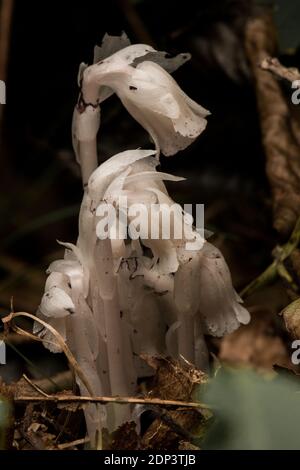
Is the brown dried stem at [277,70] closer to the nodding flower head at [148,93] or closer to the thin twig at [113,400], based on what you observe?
the nodding flower head at [148,93]

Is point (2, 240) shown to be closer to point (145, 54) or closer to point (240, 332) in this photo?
point (240, 332)

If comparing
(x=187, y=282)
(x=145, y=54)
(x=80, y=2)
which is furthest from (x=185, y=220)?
(x=80, y=2)

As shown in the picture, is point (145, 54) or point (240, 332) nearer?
Answer: point (145, 54)


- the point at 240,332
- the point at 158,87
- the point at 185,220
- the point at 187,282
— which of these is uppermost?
the point at 158,87

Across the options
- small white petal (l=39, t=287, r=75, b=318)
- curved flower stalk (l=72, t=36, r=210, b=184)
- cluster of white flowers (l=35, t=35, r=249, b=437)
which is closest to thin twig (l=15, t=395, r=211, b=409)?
cluster of white flowers (l=35, t=35, r=249, b=437)

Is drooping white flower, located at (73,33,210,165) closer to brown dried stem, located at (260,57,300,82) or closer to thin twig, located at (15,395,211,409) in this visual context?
brown dried stem, located at (260,57,300,82)

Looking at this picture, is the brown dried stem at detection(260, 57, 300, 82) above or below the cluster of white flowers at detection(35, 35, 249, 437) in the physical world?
above
